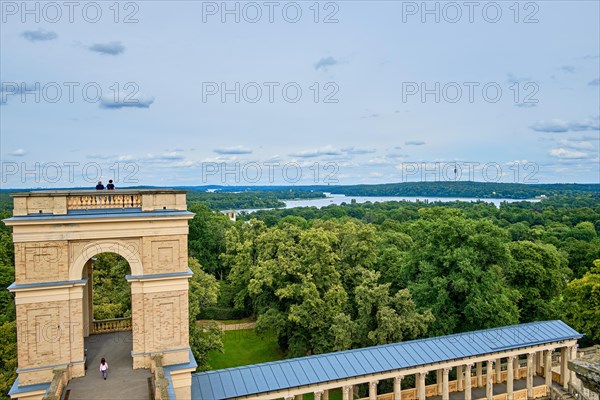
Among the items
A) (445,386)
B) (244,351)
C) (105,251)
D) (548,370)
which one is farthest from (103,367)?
(548,370)

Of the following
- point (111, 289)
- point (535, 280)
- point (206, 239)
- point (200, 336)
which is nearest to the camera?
point (200, 336)

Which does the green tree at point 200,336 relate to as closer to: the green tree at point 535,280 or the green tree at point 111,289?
the green tree at point 111,289

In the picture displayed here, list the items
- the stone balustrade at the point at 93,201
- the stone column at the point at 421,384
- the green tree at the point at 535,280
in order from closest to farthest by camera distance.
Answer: the stone balustrade at the point at 93,201 → the stone column at the point at 421,384 → the green tree at the point at 535,280

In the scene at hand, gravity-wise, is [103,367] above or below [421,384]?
above

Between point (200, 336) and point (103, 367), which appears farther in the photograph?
point (200, 336)

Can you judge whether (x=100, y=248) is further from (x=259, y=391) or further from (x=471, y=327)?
(x=471, y=327)

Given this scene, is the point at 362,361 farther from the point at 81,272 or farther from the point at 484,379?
the point at 81,272

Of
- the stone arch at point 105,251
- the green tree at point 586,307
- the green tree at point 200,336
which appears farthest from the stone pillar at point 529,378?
the stone arch at point 105,251

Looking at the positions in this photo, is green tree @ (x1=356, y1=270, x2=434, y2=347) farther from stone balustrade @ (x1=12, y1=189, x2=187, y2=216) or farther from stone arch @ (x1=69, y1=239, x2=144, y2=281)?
stone arch @ (x1=69, y1=239, x2=144, y2=281)
